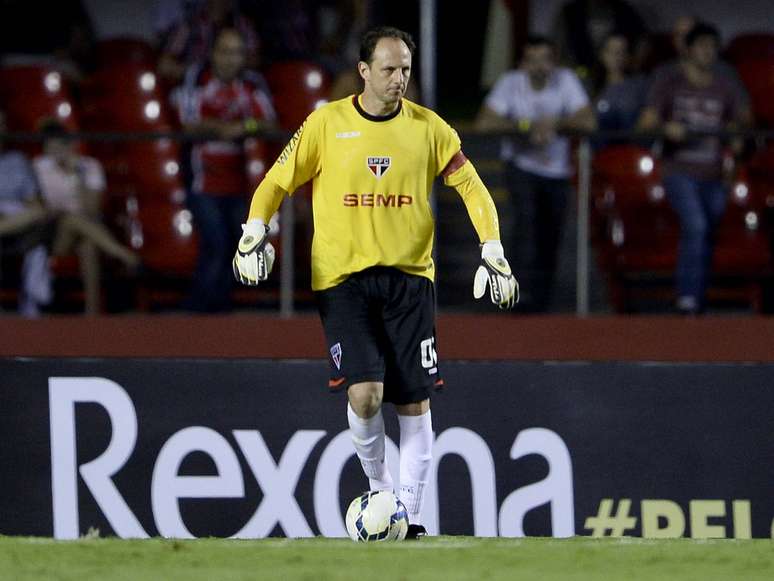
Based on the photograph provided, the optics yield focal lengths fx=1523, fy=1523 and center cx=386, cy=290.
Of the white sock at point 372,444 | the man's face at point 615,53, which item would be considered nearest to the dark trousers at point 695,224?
the man's face at point 615,53

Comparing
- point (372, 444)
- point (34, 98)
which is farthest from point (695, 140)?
point (34, 98)

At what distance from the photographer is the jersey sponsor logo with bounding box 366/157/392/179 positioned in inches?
232

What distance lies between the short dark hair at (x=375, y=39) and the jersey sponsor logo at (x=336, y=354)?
1.11 meters

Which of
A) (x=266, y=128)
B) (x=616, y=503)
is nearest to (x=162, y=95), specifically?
(x=266, y=128)

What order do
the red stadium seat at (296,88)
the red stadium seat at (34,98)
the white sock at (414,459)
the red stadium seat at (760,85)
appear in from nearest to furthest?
the white sock at (414,459)
the red stadium seat at (296,88)
the red stadium seat at (34,98)
the red stadium seat at (760,85)

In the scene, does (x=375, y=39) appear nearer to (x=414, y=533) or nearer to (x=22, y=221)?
(x=414, y=533)

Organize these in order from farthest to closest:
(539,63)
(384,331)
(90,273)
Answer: (539,63)
(90,273)
(384,331)

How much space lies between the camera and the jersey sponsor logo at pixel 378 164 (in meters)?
5.90

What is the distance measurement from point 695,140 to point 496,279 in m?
3.33

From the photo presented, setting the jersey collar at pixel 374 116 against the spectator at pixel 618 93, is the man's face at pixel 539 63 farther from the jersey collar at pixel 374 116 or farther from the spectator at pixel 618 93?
the jersey collar at pixel 374 116

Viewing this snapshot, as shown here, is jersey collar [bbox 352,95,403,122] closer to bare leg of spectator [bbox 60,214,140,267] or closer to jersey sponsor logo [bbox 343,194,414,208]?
jersey sponsor logo [bbox 343,194,414,208]

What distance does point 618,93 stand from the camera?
31.3ft

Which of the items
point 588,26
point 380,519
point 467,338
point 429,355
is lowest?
point 380,519

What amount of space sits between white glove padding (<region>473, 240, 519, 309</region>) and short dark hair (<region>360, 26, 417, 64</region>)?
85 centimetres
